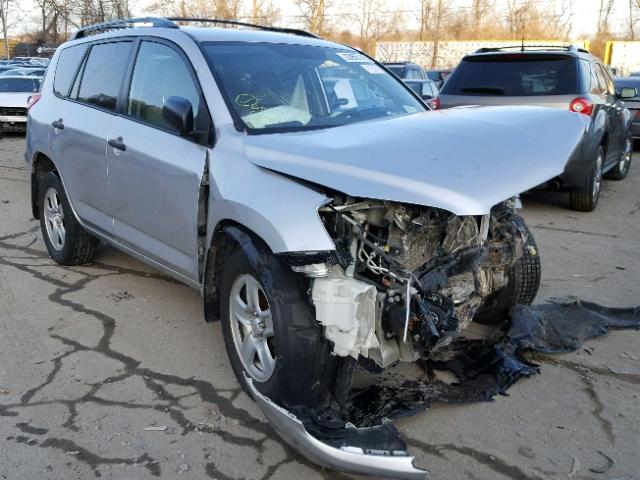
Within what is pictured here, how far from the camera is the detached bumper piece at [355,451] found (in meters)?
2.43

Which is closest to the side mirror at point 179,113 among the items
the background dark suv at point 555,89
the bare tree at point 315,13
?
the background dark suv at point 555,89

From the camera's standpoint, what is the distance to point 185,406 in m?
3.37

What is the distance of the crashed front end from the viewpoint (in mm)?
2602

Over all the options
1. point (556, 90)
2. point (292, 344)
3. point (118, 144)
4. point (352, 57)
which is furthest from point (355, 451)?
point (556, 90)

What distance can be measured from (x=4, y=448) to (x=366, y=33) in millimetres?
42502

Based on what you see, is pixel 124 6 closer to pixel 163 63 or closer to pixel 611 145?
pixel 611 145

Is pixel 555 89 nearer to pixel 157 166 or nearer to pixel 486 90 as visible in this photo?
pixel 486 90

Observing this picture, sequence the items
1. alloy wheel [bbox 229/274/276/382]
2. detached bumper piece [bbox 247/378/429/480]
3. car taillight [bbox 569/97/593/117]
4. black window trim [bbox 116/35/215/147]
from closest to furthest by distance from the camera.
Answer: detached bumper piece [bbox 247/378/429/480] → alloy wheel [bbox 229/274/276/382] → black window trim [bbox 116/35/215/147] → car taillight [bbox 569/97/593/117]

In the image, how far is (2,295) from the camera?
4957mm

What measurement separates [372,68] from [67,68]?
264 cm

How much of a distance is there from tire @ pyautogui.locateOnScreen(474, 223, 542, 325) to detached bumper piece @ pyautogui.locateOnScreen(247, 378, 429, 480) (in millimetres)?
1831

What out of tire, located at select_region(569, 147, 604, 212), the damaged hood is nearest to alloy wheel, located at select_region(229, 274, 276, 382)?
the damaged hood

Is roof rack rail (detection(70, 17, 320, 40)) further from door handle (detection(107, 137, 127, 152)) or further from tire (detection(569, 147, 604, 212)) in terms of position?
tire (detection(569, 147, 604, 212))

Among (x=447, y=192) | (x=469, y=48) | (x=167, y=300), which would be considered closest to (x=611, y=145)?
(x=167, y=300)
